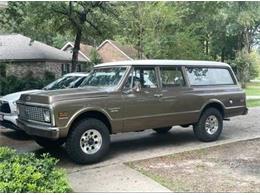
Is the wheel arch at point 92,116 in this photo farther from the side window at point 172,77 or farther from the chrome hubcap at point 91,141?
the side window at point 172,77

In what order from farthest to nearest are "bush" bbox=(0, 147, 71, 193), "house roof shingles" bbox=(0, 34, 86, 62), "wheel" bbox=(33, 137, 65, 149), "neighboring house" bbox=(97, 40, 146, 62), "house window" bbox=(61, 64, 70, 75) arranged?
"neighboring house" bbox=(97, 40, 146, 62)
"house window" bbox=(61, 64, 70, 75)
"house roof shingles" bbox=(0, 34, 86, 62)
"wheel" bbox=(33, 137, 65, 149)
"bush" bbox=(0, 147, 71, 193)

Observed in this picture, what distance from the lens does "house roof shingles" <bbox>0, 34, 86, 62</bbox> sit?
28484mm

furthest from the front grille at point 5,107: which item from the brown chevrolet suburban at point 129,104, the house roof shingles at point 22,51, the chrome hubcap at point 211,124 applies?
the house roof shingles at point 22,51

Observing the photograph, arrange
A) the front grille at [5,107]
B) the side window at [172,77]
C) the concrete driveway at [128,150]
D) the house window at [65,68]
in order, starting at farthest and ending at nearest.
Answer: the house window at [65,68] < the front grille at [5,107] < the side window at [172,77] < the concrete driveway at [128,150]

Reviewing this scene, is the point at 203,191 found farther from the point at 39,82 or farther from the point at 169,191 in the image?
the point at 39,82

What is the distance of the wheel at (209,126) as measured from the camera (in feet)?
33.4

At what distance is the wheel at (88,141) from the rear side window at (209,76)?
9.86 feet

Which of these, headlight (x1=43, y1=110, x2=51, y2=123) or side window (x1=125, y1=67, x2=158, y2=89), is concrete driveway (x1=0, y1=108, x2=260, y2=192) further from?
side window (x1=125, y1=67, x2=158, y2=89)

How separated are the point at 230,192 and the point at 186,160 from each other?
85.6 inches

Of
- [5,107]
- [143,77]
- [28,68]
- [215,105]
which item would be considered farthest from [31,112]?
[28,68]

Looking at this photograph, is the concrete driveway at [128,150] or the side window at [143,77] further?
the side window at [143,77]

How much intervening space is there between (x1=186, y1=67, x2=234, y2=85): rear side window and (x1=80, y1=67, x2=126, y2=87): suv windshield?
6.51ft

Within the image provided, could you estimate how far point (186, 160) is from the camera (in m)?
8.27

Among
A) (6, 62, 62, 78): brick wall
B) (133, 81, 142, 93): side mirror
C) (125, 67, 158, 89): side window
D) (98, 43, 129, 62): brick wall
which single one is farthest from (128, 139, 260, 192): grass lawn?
(98, 43, 129, 62): brick wall
